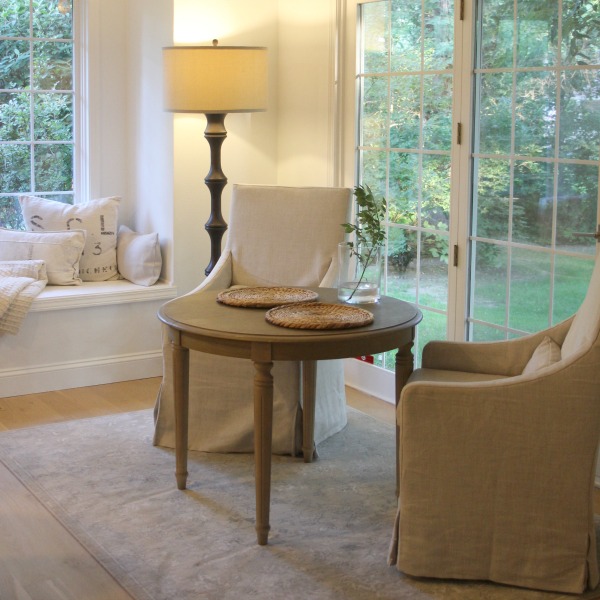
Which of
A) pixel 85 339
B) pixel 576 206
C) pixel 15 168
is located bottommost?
pixel 85 339

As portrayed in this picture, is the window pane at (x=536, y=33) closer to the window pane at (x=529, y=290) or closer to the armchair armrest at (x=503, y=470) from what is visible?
the window pane at (x=529, y=290)

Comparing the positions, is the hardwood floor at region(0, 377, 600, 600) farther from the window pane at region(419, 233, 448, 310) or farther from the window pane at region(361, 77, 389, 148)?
the window pane at region(361, 77, 389, 148)

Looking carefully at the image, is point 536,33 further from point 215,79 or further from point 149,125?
point 149,125

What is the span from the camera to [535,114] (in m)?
3.65

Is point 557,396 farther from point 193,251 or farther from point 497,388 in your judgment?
point 193,251

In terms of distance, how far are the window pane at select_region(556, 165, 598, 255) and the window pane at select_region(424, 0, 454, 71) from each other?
2.71ft

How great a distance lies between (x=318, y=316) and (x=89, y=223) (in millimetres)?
2236

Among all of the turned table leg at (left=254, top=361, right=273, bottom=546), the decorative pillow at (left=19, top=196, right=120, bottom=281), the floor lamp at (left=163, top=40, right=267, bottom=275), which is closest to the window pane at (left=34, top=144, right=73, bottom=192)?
the decorative pillow at (left=19, top=196, right=120, bottom=281)

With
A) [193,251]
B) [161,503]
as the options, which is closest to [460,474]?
[161,503]

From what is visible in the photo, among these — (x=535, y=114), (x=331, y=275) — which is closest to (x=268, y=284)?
(x=331, y=275)

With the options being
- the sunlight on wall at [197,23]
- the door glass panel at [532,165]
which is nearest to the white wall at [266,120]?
the sunlight on wall at [197,23]

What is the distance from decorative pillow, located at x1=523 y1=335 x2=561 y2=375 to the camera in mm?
2896

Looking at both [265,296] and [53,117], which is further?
[53,117]

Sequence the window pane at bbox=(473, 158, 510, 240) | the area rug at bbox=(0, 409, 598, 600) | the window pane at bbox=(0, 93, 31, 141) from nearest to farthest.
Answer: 1. the area rug at bbox=(0, 409, 598, 600)
2. the window pane at bbox=(473, 158, 510, 240)
3. the window pane at bbox=(0, 93, 31, 141)
